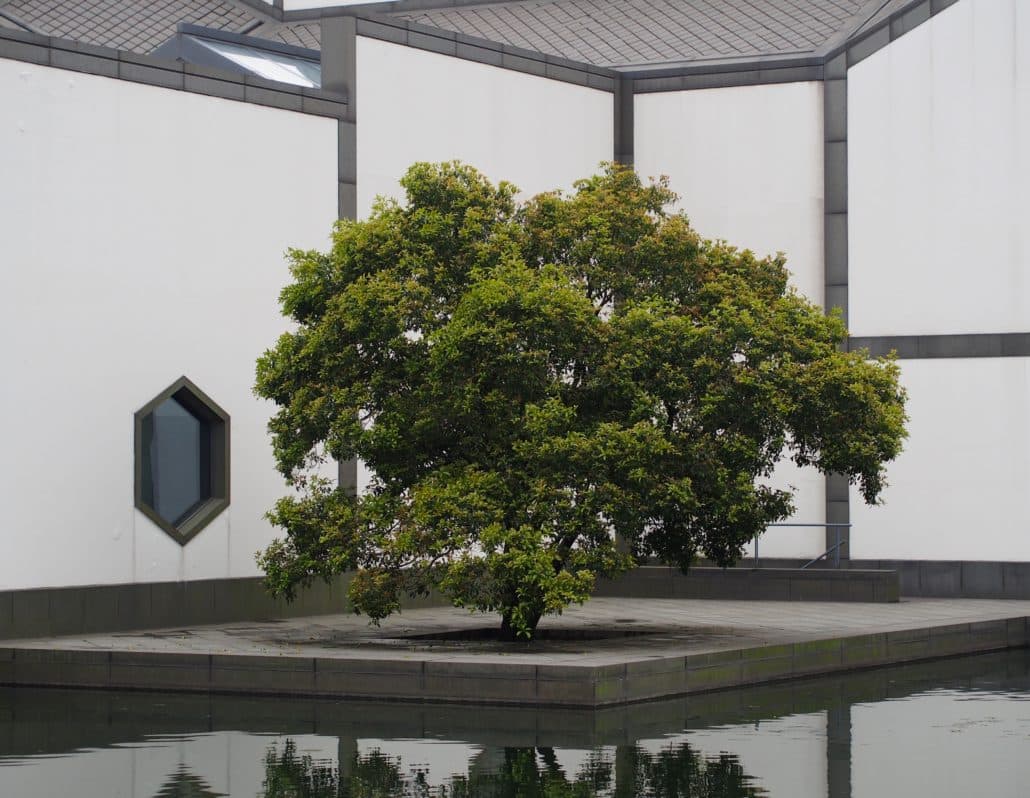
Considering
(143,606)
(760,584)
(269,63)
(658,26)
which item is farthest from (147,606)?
(658,26)

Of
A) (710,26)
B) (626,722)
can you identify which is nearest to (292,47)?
(710,26)

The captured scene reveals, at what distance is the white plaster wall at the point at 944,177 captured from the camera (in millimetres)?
25625

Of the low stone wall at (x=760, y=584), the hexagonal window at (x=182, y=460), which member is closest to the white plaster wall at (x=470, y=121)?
the hexagonal window at (x=182, y=460)

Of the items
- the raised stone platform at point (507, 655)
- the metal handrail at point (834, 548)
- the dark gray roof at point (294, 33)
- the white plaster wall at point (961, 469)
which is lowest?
the raised stone platform at point (507, 655)

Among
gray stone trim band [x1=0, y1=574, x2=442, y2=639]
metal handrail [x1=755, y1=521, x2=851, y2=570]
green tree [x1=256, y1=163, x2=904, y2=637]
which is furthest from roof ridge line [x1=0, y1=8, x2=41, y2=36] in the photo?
metal handrail [x1=755, y1=521, x2=851, y2=570]

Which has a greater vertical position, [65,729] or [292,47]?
Answer: [292,47]

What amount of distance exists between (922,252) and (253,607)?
35.9 feet

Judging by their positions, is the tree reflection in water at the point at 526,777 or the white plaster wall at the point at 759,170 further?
the white plaster wall at the point at 759,170

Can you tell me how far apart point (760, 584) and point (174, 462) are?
28.3 feet

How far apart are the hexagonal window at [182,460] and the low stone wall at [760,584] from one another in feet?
20.2

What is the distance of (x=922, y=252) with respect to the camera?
2617 centimetres

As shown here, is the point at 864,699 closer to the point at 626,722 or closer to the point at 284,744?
the point at 626,722

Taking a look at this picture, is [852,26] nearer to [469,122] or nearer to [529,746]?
[469,122]

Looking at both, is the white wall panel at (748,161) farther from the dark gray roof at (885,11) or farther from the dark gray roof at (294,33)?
the dark gray roof at (294,33)
